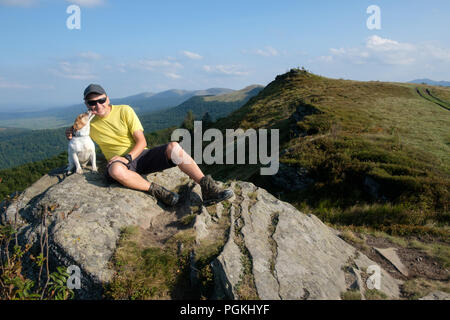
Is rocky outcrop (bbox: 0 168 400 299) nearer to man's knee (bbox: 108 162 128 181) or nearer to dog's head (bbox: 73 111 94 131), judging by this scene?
Result: man's knee (bbox: 108 162 128 181)

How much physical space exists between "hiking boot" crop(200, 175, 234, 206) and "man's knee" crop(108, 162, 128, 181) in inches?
66.4

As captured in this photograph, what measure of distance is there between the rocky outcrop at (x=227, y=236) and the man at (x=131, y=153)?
0.87ft

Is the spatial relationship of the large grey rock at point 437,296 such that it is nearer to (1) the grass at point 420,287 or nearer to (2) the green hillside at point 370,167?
(1) the grass at point 420,287

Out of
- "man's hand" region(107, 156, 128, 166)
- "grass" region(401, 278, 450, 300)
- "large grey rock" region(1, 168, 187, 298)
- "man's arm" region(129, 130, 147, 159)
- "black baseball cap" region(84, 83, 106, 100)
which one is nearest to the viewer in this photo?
"large grey rock" region(1, 168, 187, 298)

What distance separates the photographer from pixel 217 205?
5.59m

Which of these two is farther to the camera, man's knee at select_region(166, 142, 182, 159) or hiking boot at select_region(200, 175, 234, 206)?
man's knee at select_region(166, 142, 182, 159)

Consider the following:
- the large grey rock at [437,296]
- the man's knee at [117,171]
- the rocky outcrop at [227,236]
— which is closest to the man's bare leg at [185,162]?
the rocky outcrop at [227,236]

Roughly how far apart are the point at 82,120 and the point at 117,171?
1.53 meters

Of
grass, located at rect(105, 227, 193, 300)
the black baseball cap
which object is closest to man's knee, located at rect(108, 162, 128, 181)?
grass, located at rect(105, 227, 193, 300)

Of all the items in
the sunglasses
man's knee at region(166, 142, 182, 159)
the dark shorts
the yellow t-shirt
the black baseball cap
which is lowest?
the dark shorts

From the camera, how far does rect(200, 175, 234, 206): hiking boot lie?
5.55 metres

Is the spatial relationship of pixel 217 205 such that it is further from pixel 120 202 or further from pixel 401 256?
pixel 401 256
